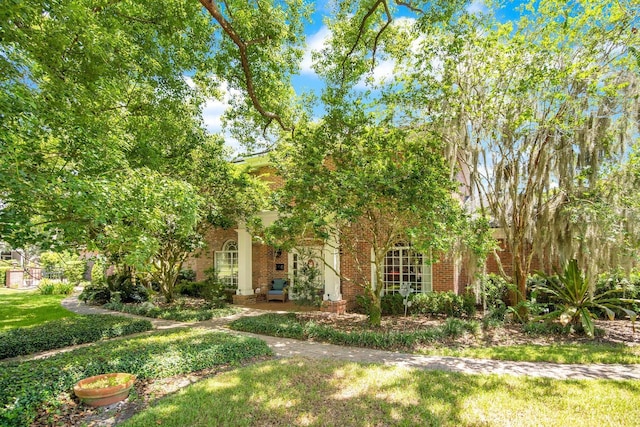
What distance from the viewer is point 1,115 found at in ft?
12.0

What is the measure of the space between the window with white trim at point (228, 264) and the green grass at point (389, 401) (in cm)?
1069

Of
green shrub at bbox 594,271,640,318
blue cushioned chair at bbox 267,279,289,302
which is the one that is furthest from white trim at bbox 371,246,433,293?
green shrub at bbox 594,271,640,318

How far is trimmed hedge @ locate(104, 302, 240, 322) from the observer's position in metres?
10.3

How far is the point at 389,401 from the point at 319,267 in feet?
29.2

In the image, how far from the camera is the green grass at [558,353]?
239 inches

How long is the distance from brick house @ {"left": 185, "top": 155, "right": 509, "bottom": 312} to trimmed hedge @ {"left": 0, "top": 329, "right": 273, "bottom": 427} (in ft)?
11.0

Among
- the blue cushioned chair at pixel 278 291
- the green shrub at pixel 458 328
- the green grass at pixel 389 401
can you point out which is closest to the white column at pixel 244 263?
the blue cushioned chair at pixel 278 291

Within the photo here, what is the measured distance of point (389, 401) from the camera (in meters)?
4.27

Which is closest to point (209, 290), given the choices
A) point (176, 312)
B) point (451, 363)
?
point (176, 312)

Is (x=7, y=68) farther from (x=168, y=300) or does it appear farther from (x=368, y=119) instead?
(x=168, y=300)

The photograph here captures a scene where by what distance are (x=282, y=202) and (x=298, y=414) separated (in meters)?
5.60

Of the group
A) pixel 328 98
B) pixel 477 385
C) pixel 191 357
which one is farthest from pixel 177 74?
pixel 477 385

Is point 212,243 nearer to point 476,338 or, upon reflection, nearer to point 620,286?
point 476,338

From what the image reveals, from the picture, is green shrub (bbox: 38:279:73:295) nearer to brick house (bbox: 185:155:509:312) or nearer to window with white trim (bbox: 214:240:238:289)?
brick house (bbox: 185:155:509:312)
